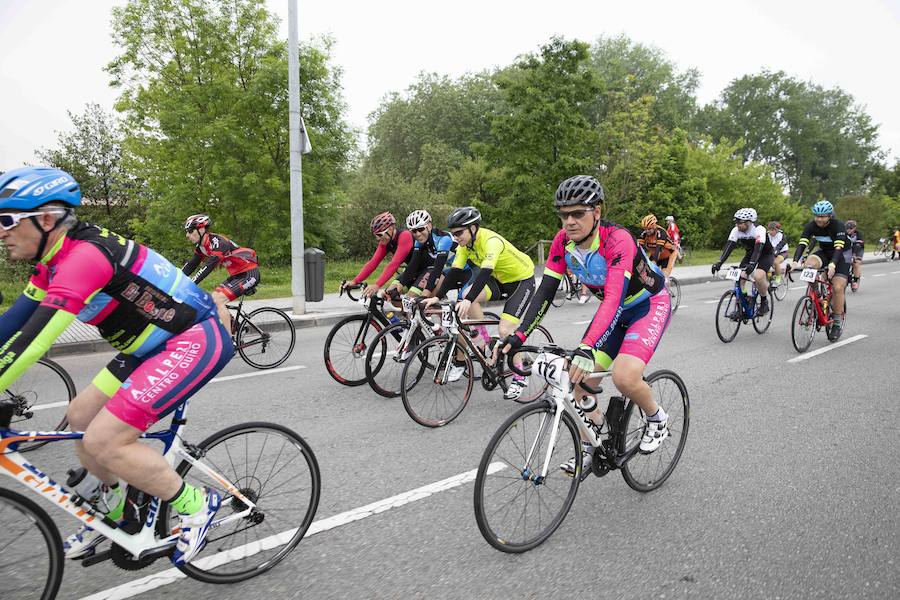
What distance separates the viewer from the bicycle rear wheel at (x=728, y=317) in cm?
871

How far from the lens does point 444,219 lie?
2683 centimetres

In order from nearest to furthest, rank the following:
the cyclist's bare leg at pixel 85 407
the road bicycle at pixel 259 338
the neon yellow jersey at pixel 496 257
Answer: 1. the cyclist's bare leg at pixel 85 407
2. the neon yellow jersey at pixel 496 257
3. the road bicycle at pixel 259 338

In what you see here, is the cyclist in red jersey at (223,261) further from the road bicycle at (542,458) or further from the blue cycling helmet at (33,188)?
the road bicycle at (542,458)

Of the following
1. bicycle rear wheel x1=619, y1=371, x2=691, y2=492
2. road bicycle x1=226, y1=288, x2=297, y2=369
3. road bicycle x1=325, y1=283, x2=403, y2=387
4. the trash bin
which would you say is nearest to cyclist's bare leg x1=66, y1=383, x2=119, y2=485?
bicycle rear wheel x1=619, y1=371, x2=691, y2=492

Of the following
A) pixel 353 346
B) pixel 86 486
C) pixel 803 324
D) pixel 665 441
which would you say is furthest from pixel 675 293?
pixel 86 486

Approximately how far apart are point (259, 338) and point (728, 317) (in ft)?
22.8

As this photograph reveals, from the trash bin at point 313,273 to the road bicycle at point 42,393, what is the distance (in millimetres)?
7014

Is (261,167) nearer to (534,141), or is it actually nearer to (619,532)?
(534,141)

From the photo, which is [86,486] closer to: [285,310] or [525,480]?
[525,480]

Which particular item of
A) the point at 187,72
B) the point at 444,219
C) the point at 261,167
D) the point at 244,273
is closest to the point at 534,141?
the point at 444,219

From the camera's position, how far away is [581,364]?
2893 mm

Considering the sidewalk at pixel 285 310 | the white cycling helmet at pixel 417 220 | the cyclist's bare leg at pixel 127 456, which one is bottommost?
the sidewalk at pixel 285 310

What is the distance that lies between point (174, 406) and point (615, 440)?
2406 millimetres

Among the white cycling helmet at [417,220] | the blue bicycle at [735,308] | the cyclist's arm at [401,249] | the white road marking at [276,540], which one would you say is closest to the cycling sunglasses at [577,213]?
the white road marking at [276,540]
